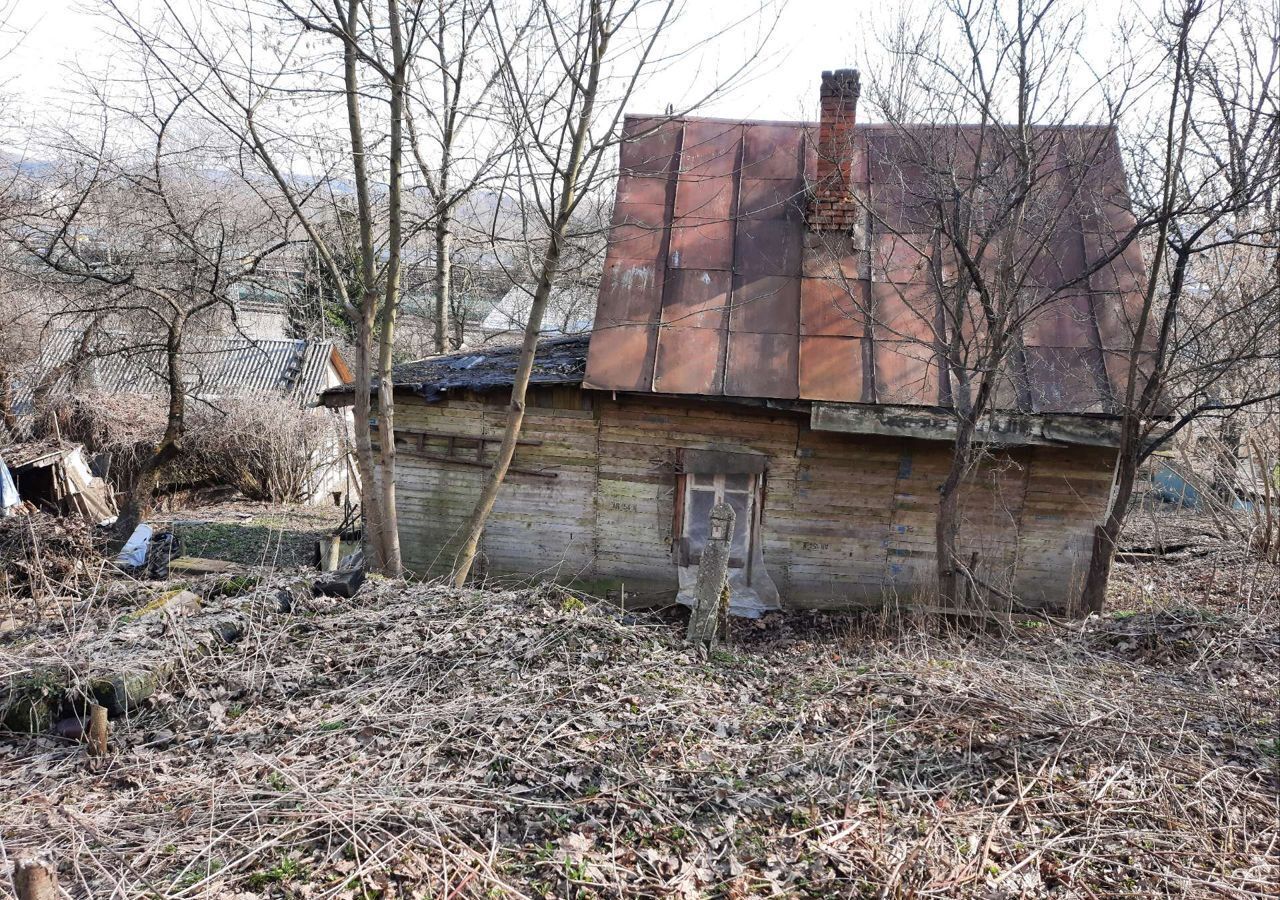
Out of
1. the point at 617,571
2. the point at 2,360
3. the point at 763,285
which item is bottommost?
the point at 617,571

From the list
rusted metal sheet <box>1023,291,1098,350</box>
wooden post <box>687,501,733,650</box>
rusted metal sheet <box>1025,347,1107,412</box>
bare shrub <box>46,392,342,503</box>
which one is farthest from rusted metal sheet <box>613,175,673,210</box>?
bare shrub <box>46,392,342,503</box>

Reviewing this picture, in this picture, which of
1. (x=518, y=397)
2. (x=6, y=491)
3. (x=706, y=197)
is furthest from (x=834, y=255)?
(x=6, y=491)

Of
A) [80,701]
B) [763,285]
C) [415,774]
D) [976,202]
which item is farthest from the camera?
[763,285]

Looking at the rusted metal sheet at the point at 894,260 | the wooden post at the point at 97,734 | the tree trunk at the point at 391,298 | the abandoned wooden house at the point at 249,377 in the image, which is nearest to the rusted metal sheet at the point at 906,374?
the rusted metal sheet at the point at 894,260

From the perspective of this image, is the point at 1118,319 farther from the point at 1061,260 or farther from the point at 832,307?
the point at 832,307

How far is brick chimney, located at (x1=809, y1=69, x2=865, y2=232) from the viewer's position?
10617mm

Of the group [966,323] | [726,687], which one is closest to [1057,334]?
[966,323]

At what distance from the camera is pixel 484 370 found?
11445 mm

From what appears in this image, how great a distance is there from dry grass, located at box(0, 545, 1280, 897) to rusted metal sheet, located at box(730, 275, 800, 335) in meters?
5.25

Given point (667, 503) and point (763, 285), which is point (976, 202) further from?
point (667, 503)

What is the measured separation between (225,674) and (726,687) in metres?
3.37

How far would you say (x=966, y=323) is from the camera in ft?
34.7

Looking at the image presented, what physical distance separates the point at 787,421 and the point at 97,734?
7.93 metres

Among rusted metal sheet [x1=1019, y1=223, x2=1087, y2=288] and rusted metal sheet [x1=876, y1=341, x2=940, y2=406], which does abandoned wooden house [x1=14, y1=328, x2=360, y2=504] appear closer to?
rusted metal sheet [x1=876, y1=341, x2=940, y2=406]
